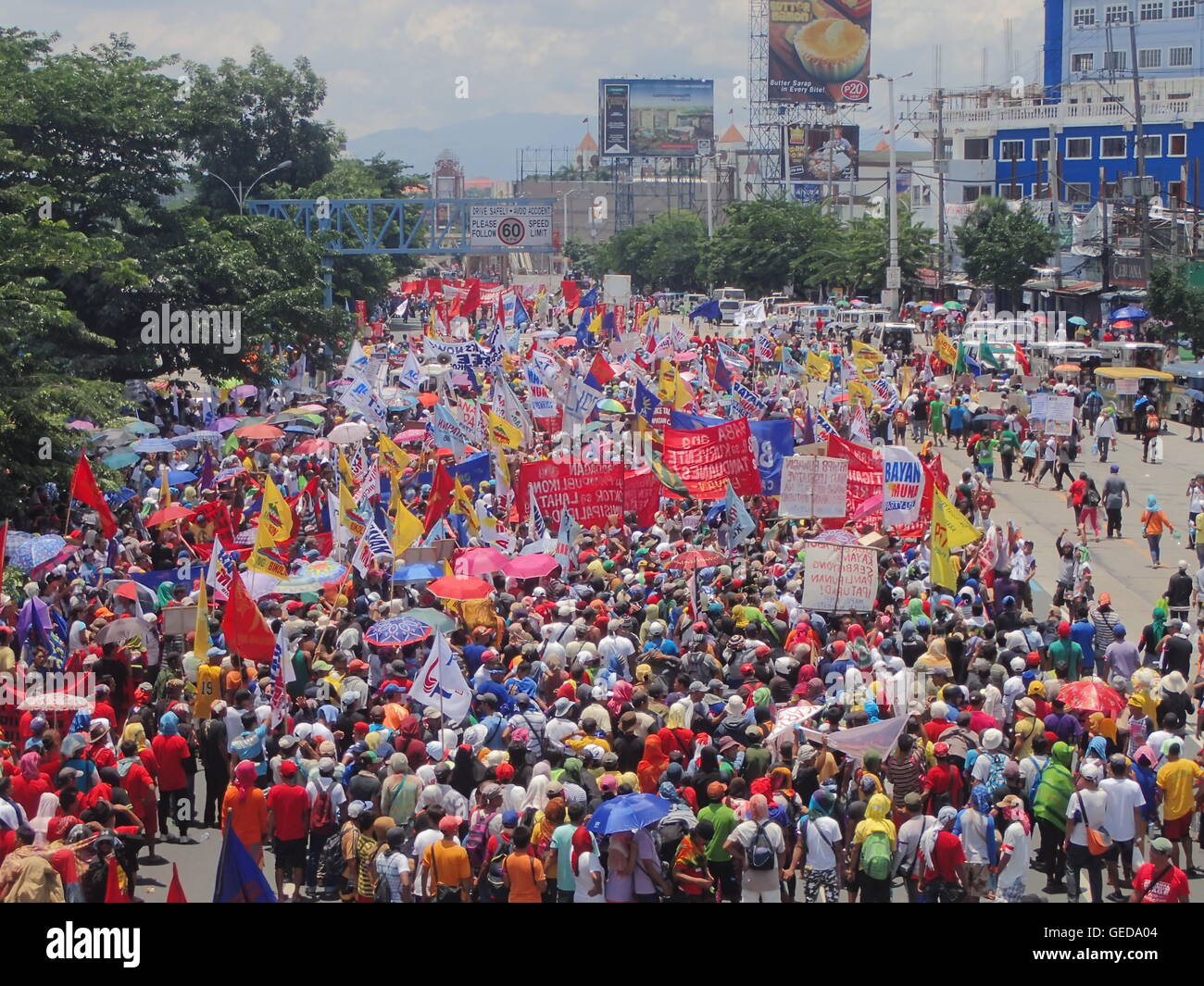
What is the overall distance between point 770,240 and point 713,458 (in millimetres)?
62346

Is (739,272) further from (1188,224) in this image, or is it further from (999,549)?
(999,549)

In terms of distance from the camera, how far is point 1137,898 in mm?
9336

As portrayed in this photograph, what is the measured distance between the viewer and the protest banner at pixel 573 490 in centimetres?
1877

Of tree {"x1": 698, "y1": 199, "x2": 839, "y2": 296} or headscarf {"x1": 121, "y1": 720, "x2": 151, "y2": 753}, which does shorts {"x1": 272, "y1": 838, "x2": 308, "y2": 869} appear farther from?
tree {"x1": 698, "y1": 199, "x2": 839, "y2": 296}

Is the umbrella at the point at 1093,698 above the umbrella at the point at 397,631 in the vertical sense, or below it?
below

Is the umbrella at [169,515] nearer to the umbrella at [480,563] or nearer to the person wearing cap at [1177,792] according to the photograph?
the umbrella at [480,563]

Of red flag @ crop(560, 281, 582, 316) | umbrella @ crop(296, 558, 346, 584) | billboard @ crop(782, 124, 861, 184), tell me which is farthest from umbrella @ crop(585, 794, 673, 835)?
billboard @ crop(782, 124, 861, 184)

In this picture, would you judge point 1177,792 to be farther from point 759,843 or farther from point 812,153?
point 812,153

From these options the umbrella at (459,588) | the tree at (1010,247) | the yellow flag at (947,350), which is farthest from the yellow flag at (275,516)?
the tree at (1010,247)

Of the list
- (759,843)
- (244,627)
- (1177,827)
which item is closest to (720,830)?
(759,843)

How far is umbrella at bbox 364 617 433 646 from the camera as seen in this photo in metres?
13.8

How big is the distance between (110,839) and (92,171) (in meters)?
25.1

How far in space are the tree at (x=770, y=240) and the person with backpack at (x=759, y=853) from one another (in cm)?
7047

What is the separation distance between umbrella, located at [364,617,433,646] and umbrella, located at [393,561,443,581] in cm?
248
